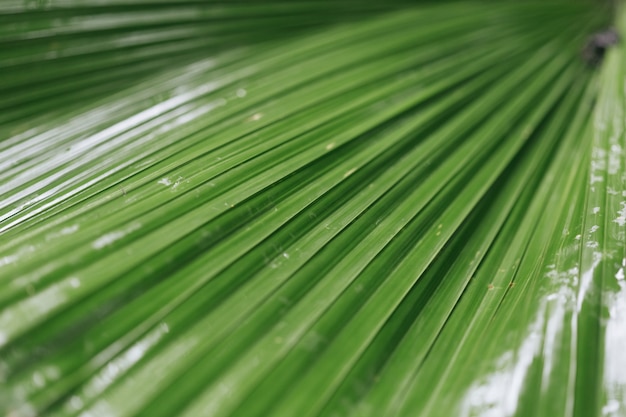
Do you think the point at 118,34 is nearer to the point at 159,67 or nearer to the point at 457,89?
the point at 159,67

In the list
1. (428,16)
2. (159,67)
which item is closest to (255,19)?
(159,67)

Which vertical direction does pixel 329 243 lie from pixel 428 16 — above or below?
below

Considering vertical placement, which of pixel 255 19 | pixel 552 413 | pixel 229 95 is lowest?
pixel 552 413

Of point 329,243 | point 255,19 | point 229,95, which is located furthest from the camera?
point 255,19

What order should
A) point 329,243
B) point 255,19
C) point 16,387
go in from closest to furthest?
point 16,387, point 329,243, point 255,19

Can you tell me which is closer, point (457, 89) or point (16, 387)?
point (16, 387)

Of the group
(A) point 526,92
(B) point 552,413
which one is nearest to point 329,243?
(B) point 552,413
